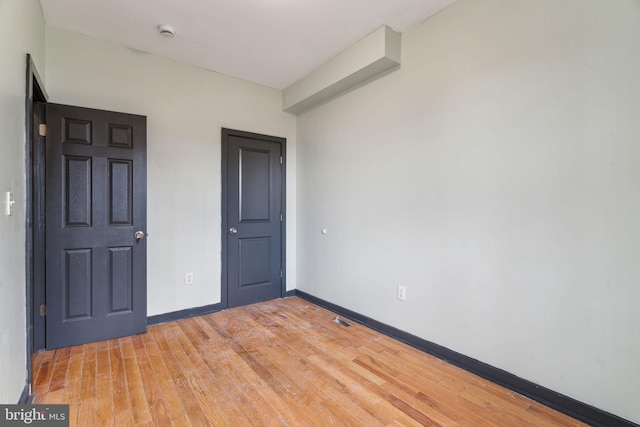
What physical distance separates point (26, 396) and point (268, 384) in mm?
1385

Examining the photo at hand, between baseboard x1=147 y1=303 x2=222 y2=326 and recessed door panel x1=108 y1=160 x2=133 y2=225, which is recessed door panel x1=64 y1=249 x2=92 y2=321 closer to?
recessed door panel x1=108 y1=160 x2=133 y2=225

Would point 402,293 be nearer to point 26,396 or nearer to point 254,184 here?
point 254,184

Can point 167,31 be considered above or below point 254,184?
above

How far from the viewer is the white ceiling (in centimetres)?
229

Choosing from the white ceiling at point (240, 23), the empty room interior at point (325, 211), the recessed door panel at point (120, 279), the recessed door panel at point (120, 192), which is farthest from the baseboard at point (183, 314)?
the white ceiling at point (240, 23)

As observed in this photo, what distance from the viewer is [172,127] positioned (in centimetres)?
311

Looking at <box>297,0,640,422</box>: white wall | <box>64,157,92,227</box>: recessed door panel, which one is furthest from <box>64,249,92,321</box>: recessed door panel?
<box>297,0,640,422</box>: white wall

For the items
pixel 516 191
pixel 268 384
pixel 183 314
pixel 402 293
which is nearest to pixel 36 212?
pixel 183 314

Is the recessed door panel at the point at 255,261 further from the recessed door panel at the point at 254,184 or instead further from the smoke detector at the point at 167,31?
the smoke detector at the point at 167,31

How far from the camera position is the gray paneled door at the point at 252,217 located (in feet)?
11.4

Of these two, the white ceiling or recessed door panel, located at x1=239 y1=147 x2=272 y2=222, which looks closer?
the white ceiling

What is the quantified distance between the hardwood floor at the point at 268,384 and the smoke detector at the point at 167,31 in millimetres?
2695

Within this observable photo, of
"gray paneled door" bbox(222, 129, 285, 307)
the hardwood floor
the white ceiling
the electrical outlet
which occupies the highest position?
the white ceiling

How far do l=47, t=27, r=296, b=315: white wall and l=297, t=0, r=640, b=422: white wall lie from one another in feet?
5.39
